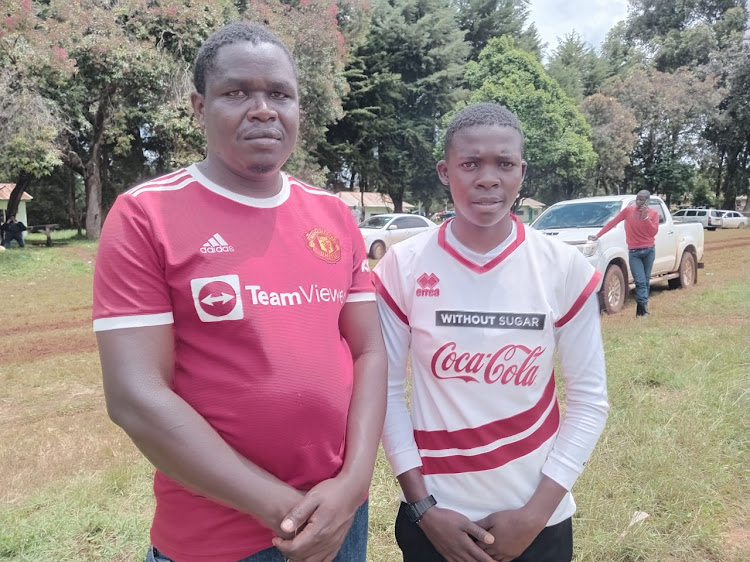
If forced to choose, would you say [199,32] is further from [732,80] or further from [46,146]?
[732,80]

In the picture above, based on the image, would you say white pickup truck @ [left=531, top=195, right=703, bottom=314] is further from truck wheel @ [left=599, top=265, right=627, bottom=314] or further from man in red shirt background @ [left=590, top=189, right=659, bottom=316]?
man in red shirt background @ [left=590, top=189, right=659, bottom=316]

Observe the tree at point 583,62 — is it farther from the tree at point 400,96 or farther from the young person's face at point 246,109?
the young person's face at point 246,109

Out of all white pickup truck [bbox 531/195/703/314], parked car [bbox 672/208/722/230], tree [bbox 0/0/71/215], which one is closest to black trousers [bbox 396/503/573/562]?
white pickup truck [bbox 531/195/703/314]

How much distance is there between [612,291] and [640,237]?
0.89m

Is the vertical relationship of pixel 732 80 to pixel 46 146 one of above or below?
A: above

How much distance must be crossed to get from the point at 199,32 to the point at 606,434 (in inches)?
656

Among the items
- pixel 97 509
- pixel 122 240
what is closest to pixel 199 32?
pixel 97 509

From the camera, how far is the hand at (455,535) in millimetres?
1614

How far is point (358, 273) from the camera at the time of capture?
5.48 ft

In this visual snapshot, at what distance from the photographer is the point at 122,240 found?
1.29m

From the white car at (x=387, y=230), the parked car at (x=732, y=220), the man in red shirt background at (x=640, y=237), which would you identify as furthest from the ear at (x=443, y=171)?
the parked car at (x=732, y=220)

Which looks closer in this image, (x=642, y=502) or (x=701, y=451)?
(x=642, y=502)

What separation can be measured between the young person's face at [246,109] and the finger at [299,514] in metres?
0.80

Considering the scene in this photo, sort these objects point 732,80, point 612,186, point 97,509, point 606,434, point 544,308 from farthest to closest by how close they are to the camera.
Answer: point 612,186, point 732,80, point 606,434, point 97,509, point 544,308
